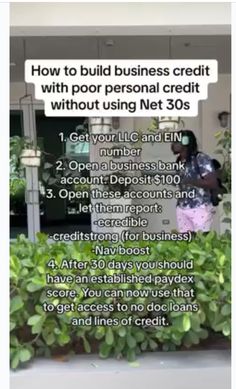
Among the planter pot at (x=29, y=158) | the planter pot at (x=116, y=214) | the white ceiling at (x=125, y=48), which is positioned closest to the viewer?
the planter pot at (x=116, y=214)

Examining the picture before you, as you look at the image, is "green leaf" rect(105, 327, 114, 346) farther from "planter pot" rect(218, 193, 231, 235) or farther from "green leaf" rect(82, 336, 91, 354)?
"planter pot" rect(218, 193, 231, 235)

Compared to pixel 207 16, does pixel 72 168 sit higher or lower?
lower

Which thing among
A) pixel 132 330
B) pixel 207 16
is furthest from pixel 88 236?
pixel 207 16

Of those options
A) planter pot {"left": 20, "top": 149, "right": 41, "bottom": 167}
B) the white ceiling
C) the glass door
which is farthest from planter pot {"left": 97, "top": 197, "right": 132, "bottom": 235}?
planter pot {"left": 20, "top": 149, "right": 41, "bottom": 167}

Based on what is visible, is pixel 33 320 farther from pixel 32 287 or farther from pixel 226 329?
pixel 226 329

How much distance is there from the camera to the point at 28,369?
9.83 feet

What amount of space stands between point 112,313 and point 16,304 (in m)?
0.52

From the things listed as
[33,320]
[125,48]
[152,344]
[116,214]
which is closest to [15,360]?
[33,320]

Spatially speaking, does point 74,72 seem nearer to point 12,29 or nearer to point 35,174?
point 12,29

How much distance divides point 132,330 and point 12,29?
178 cm

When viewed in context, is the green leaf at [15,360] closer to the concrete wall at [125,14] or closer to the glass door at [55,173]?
the glass door at [55,173]

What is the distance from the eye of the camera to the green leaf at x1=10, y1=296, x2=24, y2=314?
9.71ft

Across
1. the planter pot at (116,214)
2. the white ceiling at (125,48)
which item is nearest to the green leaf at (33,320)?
Answer: the planter pot at (116,214)

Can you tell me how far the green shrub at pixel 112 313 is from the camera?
117 inches
